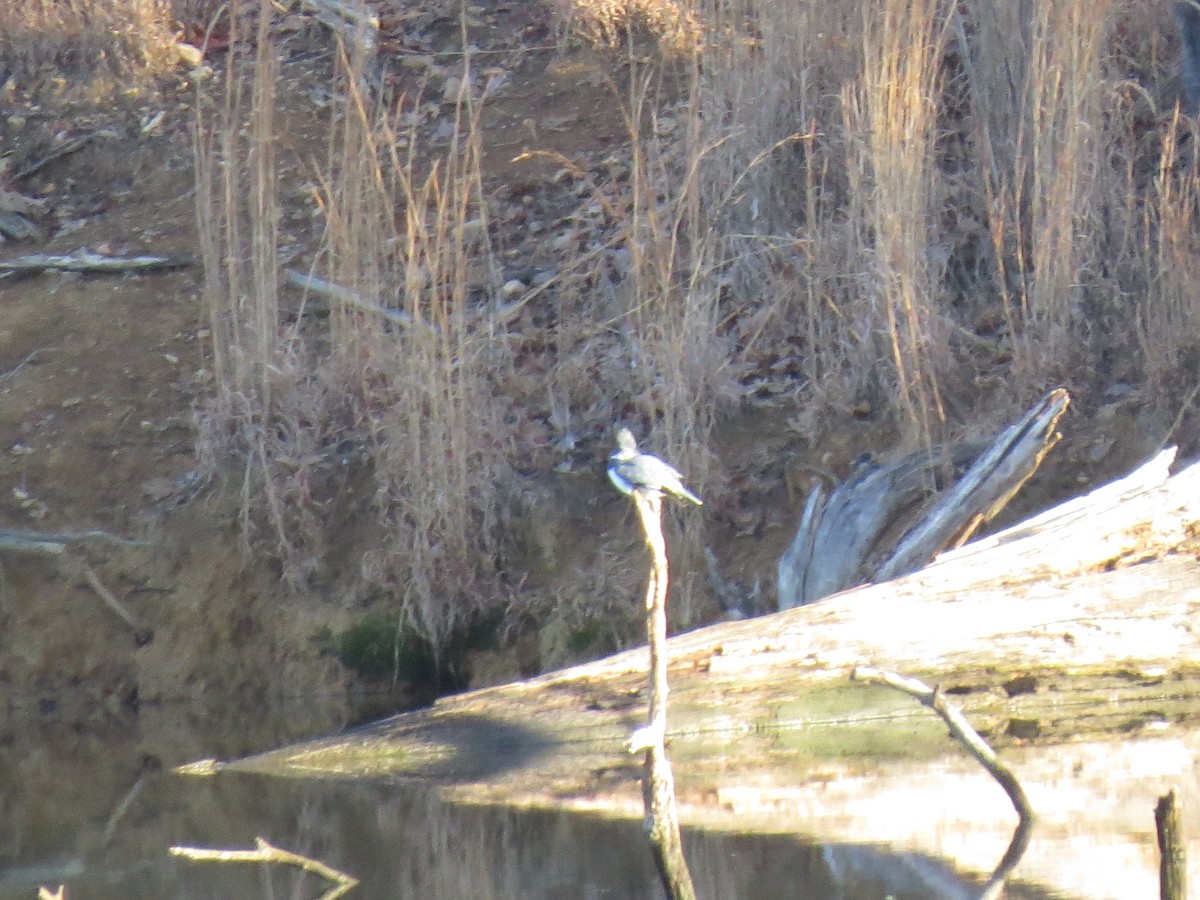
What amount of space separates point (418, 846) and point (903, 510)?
182 centimetres

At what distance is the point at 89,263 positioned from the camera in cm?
723

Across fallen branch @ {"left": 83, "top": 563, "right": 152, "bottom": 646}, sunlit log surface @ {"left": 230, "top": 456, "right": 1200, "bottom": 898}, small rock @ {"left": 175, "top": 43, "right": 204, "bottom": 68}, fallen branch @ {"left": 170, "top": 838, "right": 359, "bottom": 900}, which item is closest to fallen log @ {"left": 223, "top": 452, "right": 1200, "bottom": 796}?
sunlit log surface @ {"left": 230, "top": 456, "right": 1200, "bottom": 898}

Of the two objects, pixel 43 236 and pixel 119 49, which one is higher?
pixel 119 49

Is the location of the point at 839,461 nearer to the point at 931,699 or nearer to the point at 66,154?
the point at 931,699

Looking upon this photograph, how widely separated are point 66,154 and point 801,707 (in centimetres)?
552

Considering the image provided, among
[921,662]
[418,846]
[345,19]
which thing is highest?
[345,19]

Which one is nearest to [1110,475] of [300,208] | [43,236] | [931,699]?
[931,699]

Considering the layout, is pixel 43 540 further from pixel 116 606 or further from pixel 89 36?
pixel 89 36

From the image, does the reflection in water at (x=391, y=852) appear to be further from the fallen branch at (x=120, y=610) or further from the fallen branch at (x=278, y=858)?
the fallen branch at (x=120, y=610)

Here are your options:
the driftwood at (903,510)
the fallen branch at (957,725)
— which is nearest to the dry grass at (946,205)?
the driftwood at (903,510)

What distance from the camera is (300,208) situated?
7.50 m

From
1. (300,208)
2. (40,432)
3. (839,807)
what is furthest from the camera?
(300,208)

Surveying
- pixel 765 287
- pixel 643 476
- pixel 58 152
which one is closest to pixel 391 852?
pixel 643 476

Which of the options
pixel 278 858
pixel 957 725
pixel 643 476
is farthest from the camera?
pixel 643 476
